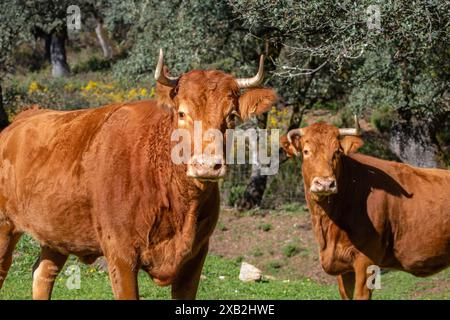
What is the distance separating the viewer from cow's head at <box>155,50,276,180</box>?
6.82 meters

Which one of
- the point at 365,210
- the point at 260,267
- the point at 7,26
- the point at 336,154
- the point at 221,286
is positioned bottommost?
the point at 260,267

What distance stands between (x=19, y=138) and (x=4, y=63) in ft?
42.8

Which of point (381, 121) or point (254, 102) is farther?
point (381, 121)

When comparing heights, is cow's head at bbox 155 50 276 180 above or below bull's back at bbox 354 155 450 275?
above

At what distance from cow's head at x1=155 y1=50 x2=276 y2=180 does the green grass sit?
16.2 ft

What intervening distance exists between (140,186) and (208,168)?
902mm

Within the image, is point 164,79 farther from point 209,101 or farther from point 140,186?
point 140,186

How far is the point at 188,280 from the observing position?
7.68 metres

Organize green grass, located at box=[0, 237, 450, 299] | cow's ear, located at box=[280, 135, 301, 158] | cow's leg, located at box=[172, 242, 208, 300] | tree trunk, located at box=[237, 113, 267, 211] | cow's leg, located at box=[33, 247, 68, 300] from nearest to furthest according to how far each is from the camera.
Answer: cow's leg, located at box=[172, 242, 208, 300]
cow's leg, located at box=[33, 247, 68, 300]
cow's ear, located at box=[280, 135, 301, 158]
green grass, located at box=[0, 237, 450, 299]
tree trunk, located at box=[237, 113, 267, 211]

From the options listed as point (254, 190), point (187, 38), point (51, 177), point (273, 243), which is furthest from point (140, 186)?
point (254, 190)

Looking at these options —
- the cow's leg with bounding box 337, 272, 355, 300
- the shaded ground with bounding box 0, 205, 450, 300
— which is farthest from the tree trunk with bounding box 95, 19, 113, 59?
the cow's leg with bounding box 337, 272, 355, 300

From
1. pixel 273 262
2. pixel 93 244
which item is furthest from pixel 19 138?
pixel 273 262

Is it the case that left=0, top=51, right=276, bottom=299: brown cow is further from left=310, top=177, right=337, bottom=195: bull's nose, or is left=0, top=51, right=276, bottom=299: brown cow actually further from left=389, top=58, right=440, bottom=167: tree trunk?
left=389, top=58, right=440, bottom=167: tree trunk

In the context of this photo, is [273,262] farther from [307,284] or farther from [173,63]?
[173,63]
